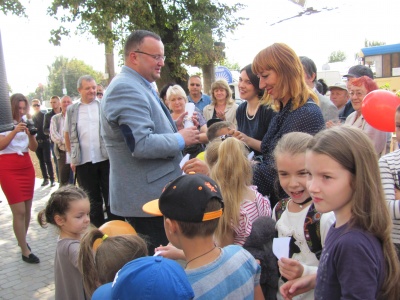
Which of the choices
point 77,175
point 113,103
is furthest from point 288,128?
point 77,175

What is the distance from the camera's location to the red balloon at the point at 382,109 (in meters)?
3.14

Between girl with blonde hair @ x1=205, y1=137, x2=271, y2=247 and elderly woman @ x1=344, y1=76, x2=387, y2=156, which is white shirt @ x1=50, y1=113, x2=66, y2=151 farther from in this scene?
girl with blonde hair @ x1=205, y1=137, x2=271, y2=247

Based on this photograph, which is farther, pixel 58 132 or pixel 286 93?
pixel 58 132

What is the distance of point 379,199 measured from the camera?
1.32 meters

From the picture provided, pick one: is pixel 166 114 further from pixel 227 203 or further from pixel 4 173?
pixel 4 173

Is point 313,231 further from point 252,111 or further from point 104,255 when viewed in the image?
point 252,111

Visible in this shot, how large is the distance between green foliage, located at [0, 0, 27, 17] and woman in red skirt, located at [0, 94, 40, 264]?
26.9ft

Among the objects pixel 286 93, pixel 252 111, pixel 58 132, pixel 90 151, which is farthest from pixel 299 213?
pixel 58 132

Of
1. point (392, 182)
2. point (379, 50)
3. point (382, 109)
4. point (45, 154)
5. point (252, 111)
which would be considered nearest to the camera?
point (392, 182)

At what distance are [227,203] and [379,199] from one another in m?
0.98

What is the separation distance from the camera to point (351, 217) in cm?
132

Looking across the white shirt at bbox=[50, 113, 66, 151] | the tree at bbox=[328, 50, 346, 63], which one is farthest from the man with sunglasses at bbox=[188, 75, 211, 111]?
the tree at bbox=[328, 50, 346, 63]

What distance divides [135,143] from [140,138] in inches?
2.1

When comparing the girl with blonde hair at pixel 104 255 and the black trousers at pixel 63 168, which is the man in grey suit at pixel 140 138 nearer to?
the girl with blonde hair at pixel 104 255
